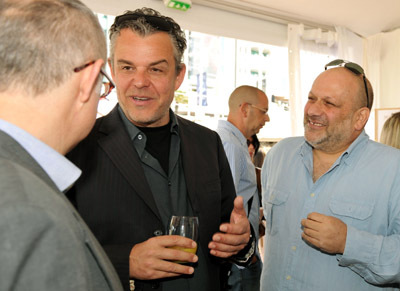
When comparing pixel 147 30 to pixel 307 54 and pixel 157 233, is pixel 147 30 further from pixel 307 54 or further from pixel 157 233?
pixel 307 54

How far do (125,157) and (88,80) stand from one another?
2.35 ft

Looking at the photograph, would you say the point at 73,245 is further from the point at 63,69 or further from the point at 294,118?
the point at 294,118

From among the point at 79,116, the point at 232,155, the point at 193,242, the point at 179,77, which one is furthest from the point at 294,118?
the point at 79,116

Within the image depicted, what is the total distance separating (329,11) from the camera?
5.32m

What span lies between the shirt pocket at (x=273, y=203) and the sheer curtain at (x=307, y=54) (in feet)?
13.0

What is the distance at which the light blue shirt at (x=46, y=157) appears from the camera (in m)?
0.64

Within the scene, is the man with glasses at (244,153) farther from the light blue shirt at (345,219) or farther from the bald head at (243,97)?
the light blue shirt at (345,219)

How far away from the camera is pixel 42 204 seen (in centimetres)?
54

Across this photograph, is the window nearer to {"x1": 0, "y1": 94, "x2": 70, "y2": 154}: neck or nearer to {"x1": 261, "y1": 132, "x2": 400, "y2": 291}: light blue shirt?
{"x1": 261, "y1": 132, "x2": 400, "y2": 291}: light blue shirt

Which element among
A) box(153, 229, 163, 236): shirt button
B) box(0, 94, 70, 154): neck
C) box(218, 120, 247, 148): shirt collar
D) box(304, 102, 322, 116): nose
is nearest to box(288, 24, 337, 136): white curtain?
box(218, 120, 247, 148): shirt collar

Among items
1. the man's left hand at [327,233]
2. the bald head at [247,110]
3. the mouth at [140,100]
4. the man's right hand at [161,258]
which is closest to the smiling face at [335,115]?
the man's left hand at [327,233]

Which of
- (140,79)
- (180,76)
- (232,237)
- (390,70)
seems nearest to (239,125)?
(180,76)

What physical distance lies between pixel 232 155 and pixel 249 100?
2.94 feet

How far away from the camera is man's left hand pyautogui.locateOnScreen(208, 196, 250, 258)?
142cm
